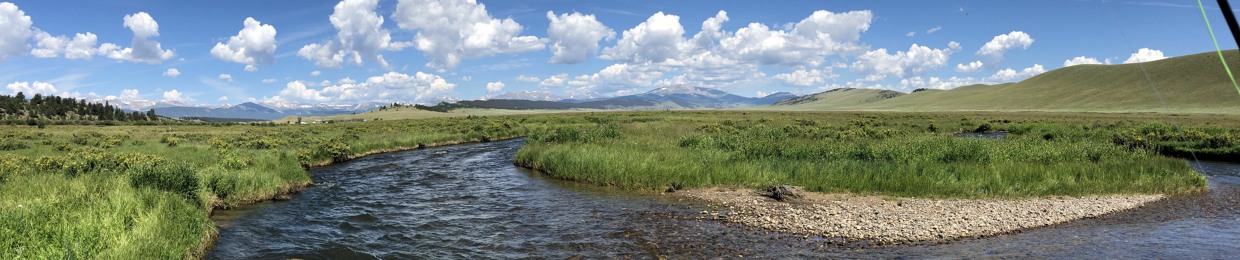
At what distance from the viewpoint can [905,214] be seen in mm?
16844

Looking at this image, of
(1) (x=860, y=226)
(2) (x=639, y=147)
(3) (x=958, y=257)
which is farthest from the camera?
(2) (x=639, y=147)

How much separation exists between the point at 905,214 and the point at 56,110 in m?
200

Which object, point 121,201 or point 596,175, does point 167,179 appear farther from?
point 596,175

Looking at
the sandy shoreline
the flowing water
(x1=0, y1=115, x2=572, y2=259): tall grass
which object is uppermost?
(x1=0, y1=115, x2=572, y2=259): tall grass

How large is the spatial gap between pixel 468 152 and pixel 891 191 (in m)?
31.7

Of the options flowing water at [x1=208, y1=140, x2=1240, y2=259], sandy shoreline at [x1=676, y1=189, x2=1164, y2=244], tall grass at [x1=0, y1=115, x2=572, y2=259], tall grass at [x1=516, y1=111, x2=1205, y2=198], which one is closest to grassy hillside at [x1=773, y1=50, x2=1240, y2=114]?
tall grass at [x1=516, y1=111, x2=1205, y2=198]

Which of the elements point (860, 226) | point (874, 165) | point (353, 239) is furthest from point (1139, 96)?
point (353, 239)

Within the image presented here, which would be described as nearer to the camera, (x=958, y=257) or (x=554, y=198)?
(x=958, y=257)

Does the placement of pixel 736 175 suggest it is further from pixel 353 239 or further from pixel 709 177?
pixel 353 239

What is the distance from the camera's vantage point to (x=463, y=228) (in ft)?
56.1

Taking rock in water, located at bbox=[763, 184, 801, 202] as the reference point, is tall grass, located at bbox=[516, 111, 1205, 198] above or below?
above

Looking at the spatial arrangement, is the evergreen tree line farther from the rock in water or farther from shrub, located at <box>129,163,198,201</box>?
the rock in water

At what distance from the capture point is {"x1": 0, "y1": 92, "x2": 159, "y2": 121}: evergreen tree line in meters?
132

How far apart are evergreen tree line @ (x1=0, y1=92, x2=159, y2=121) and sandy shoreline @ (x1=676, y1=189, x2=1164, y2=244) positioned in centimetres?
16738
